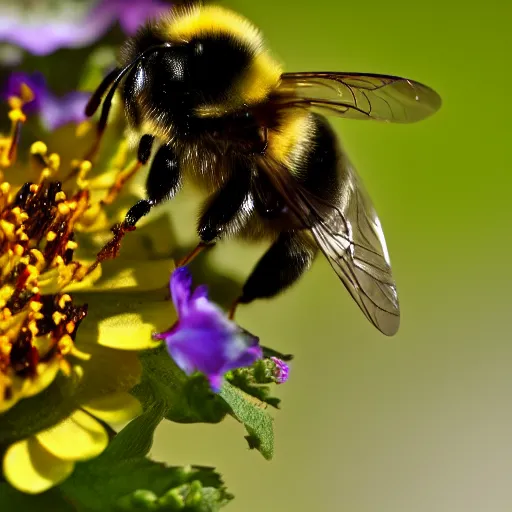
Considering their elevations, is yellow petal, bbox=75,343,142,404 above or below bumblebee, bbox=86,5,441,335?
below

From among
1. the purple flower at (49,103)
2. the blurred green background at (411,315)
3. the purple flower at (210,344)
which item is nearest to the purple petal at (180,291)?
the purple flower at (210,344)

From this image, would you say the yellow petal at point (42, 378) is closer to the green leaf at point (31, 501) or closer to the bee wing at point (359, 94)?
the green leaf at point (31, 501)

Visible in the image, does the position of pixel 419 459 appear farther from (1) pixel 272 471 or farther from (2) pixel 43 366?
(2) pixel 43 366

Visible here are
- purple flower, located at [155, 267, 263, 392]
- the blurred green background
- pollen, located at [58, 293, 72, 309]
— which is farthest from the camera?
Result: the blurred green background

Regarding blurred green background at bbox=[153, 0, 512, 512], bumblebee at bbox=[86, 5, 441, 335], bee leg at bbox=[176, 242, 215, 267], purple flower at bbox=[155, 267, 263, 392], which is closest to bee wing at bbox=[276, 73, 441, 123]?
bumblebee at bbox=[86, 5, 441, 335]

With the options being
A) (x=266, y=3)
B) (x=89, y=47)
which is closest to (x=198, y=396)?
(x=89, y=47)

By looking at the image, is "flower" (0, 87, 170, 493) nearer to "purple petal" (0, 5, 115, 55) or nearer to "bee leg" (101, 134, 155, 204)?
"bee leg" (101, 134, 155, 204)

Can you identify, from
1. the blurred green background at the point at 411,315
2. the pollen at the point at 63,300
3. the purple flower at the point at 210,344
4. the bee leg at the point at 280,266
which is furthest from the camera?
the blurred green background at the point at 411,315
